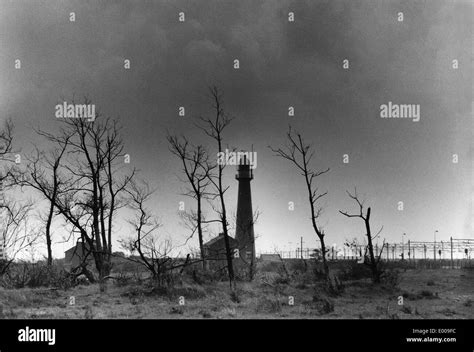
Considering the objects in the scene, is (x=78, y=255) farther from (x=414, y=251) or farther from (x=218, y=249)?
(x=414, y=251)

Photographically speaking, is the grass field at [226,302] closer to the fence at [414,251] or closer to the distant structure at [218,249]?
the distant structure at [218,249]

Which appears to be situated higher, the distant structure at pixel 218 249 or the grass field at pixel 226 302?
the distant structure at pixel 218 249

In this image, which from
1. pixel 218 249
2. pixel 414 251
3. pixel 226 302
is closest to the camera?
pixel 226 302

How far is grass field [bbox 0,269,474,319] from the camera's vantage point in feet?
47.3

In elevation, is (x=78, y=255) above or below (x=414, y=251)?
above

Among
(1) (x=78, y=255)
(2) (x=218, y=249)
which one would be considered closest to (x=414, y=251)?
(2) (x=218, y=249)

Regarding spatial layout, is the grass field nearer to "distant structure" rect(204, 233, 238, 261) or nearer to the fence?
"distant structure" rect(204, 233, 238, 261)

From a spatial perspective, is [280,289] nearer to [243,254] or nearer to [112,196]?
[112,196]

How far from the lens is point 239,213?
38906 mm

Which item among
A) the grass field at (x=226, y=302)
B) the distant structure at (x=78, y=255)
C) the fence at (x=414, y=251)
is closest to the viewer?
the grass field at (x=226, y=302)

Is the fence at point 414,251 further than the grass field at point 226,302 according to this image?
Yes

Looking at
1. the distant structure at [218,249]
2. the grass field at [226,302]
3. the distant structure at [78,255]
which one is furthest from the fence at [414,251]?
the distant structure at [78,255]

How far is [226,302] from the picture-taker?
55.1ft

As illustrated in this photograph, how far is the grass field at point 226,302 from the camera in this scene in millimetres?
14422
